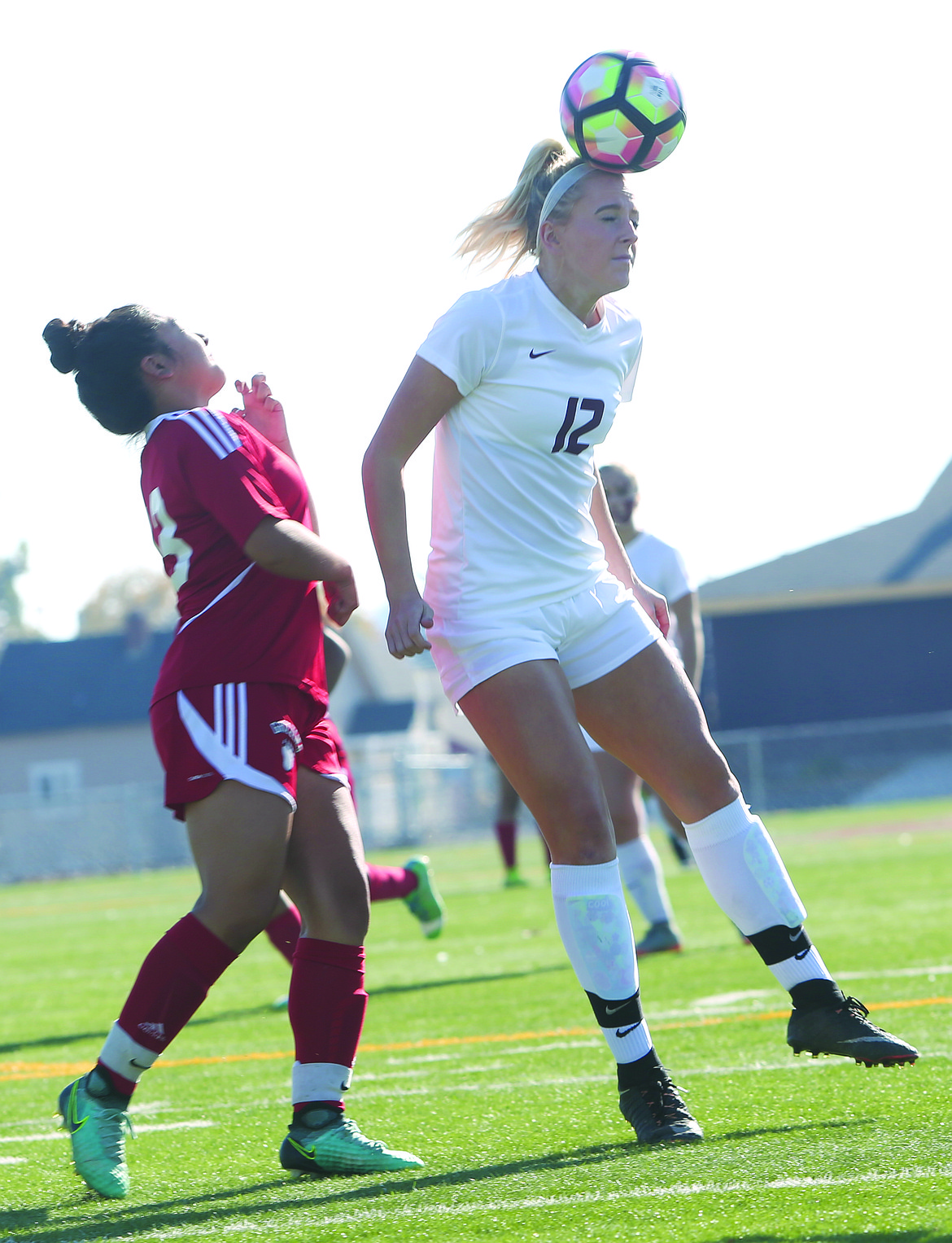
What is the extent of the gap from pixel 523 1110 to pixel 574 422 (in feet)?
5.88

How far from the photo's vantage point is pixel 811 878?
13500 mm

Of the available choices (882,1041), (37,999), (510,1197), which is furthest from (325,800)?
(37,999)

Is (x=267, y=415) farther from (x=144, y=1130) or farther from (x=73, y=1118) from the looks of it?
(x=144, y=1130)

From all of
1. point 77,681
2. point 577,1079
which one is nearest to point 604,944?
point 577,1079

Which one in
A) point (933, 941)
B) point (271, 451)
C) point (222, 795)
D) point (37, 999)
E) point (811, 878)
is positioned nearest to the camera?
point (222, 795)

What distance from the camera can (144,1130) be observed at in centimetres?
435

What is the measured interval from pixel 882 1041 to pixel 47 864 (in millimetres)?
30639

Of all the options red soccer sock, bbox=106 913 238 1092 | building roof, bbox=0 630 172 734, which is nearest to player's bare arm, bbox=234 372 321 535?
red soccer sock, bbox=106 913 238 1092

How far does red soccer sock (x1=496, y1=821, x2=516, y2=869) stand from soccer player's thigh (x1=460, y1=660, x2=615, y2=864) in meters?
11.3

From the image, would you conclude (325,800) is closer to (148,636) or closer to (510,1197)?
(510,1197)

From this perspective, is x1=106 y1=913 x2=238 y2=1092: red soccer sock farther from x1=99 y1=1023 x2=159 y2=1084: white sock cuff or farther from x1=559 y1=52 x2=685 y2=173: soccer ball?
x1=559 y1=52 x2=685 y2=173: soccer ball

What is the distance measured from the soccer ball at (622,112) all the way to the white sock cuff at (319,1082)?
2236 mm

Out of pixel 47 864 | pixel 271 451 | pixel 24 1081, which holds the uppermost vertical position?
pixel 271 451

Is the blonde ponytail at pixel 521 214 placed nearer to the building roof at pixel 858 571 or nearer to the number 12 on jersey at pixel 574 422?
the number 12 on jersey at pixel 574 422
